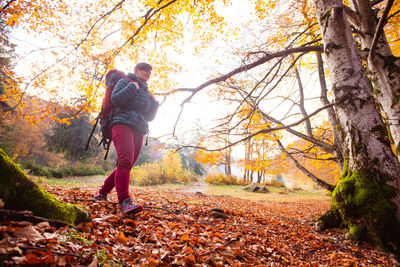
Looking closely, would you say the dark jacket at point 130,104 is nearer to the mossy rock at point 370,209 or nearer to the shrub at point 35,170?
the mossy rock at point 370,209

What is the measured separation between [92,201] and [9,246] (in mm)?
1939

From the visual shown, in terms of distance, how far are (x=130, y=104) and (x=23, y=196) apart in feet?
4.72

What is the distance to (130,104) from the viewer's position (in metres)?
2.28

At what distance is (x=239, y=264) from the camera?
1384mm

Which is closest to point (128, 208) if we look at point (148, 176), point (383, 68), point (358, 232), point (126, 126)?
point (126, 126)

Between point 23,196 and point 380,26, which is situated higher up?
point 380,26

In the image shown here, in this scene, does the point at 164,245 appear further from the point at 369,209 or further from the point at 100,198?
the point at 369,209

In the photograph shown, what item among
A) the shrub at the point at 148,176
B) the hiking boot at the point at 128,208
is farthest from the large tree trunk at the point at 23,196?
the shrub at the point at 148,176

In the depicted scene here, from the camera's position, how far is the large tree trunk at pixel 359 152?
6.19 ft

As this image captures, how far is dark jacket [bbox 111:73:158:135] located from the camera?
6.99ft

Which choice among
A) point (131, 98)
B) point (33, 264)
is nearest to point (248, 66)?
point (131, 98)

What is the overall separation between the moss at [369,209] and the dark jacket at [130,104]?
283 centimetres

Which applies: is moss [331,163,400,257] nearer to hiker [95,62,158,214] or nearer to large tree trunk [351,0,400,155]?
large tree trunk [351,0,400,155]

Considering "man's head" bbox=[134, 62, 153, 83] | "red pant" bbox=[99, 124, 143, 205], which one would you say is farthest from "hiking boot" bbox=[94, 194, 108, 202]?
"man's head" bbox=[134, 62, 153, 83]
